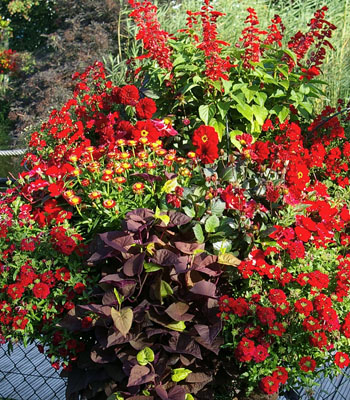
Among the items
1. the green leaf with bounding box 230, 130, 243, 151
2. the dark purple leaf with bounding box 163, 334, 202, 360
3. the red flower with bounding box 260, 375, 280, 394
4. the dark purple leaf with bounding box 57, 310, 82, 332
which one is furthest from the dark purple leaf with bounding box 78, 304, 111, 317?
the green leaf with bounding box 230, 130, 243, 151

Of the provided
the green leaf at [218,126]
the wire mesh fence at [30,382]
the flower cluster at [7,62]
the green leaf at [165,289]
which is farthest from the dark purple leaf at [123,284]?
the flower cluster at [7,62]

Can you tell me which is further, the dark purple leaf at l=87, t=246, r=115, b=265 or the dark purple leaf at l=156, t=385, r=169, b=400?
the dark purple leaf at l=87, t=246, r=115, b=265

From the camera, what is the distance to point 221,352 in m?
2.08

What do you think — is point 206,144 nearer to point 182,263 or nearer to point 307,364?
point 182,263

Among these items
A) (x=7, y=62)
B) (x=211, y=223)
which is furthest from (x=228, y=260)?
(x=7, y=62)

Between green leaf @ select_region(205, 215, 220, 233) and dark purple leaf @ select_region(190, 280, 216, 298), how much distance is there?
0.96ft

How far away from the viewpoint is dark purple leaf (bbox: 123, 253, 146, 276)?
1906 mm

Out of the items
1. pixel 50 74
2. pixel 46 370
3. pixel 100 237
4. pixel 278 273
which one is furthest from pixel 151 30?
pixel 50 74

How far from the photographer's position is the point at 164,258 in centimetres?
195

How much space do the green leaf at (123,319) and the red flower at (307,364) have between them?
0.64 m

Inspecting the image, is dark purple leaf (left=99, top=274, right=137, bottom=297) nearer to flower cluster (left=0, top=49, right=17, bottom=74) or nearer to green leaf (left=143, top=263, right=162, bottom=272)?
green leaf (left=143, top=263, right=162, bottom=272)

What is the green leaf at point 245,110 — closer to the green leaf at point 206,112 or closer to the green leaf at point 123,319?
the green leaf at point 206,112

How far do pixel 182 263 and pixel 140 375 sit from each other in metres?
0.44

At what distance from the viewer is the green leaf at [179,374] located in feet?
6.08
